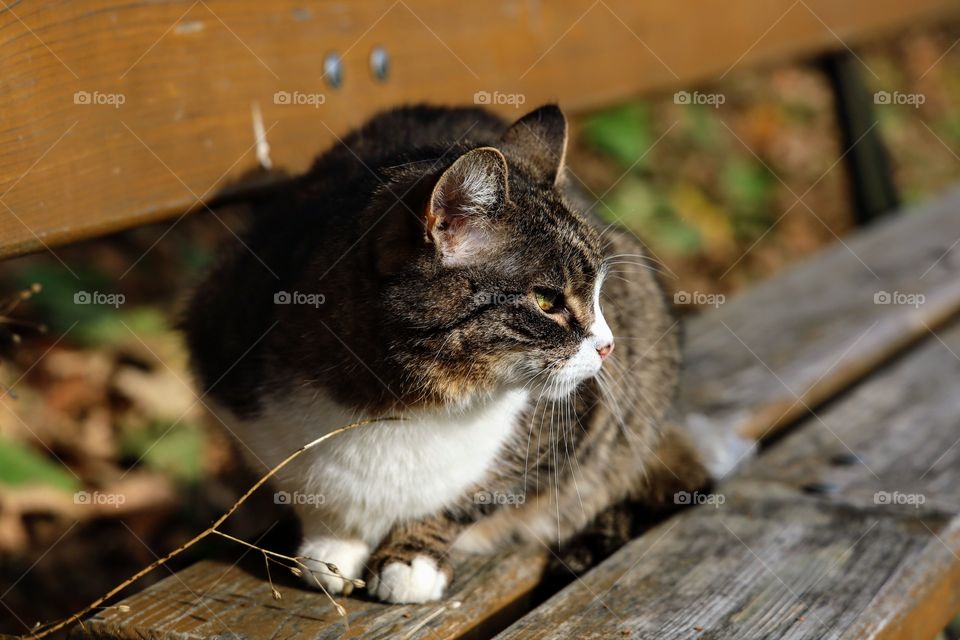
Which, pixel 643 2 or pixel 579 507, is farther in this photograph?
pixel 643 2

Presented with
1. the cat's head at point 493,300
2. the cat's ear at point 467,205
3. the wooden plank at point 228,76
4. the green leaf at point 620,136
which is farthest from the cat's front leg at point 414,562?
the green leaf at point 620,136

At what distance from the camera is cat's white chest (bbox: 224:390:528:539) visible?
2.06 meters

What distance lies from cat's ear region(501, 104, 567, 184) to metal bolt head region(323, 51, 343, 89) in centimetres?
72

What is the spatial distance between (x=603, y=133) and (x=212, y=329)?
339 centimetres

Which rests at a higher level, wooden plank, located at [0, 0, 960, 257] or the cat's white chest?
wooden plank, located at [0, 0, 960, 257]

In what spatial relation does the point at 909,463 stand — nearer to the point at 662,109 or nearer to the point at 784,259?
the point at 784,259

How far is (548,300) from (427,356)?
266mm

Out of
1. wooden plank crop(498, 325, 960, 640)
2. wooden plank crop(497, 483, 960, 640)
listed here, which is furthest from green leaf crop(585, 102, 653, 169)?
wooden plank crop(497, 483, 960, 640)


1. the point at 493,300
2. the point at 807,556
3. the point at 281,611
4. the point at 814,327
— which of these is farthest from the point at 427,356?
the point at 814,327

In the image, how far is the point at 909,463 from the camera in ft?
8.37

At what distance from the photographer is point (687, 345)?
3.32 m

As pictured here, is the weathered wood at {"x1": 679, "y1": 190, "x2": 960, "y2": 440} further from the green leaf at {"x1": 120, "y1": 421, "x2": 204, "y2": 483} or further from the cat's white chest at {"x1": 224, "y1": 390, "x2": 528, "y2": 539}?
the green leaf at {"x1": 120, "y1": 421, "x2": 204, "y2": 483}

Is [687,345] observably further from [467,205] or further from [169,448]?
[169,448]

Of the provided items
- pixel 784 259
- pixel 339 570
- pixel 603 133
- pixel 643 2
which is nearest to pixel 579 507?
pixel 339 570
